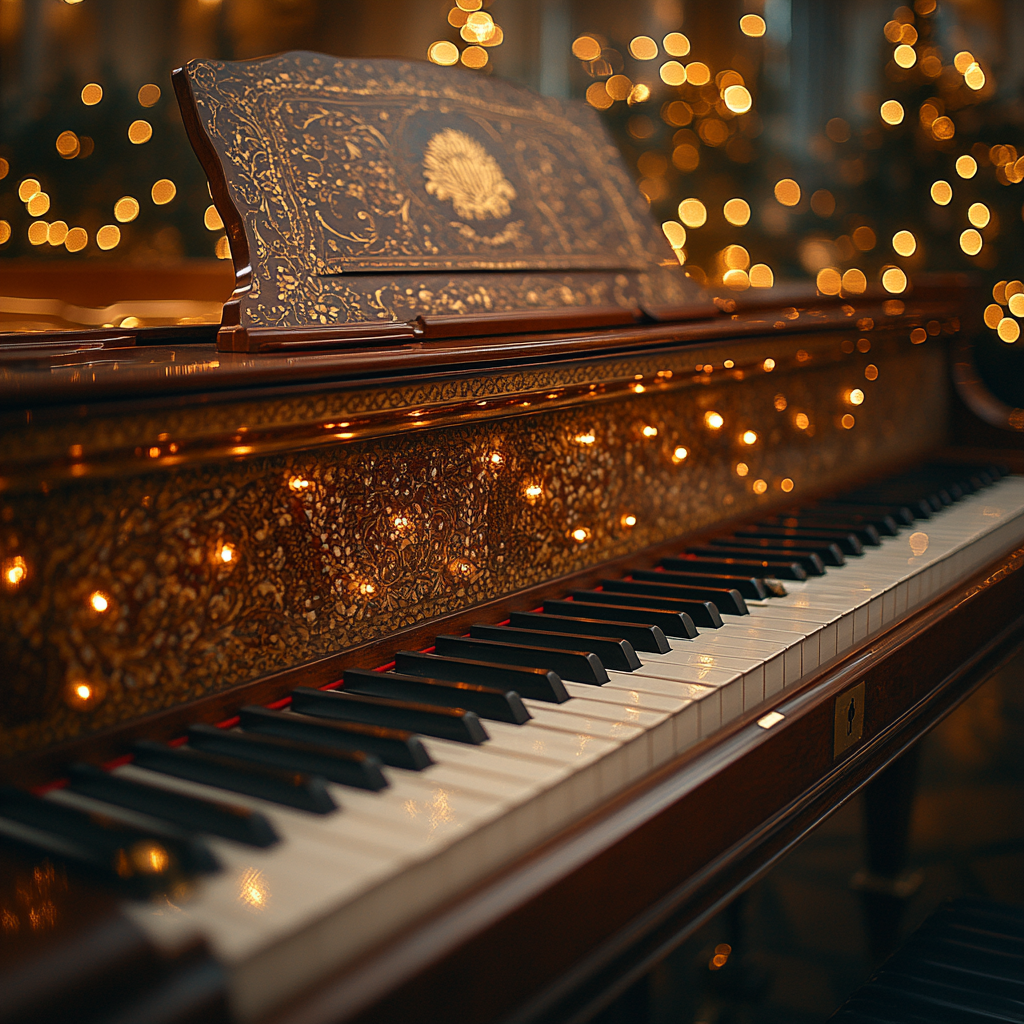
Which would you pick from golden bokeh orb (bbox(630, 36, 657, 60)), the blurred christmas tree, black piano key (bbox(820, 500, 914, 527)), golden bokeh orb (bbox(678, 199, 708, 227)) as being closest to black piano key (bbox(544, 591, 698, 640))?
black piano key (bbox(820, 500, 914, 527))

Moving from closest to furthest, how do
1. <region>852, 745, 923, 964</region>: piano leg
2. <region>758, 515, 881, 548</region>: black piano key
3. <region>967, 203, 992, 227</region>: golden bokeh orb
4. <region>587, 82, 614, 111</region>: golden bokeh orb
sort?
<region>758, 515, 881, 548</region>: black piano key < <region>852, 745, 923, 964</region>: piano leg < <region>967, 203, 992, 227</region>: golden bokeh orb < <region>587, 82, 614, 111</region>: golden bokeh orb

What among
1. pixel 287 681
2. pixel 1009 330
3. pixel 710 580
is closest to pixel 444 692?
pixel 287 681

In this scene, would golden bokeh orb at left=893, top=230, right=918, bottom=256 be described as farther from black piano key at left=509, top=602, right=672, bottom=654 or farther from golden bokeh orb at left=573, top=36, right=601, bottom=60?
black piano key at left=509, top=602, right=672, bottom=654

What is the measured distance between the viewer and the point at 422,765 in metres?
1.07

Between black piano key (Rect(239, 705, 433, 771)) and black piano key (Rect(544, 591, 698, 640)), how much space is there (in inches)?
19.4

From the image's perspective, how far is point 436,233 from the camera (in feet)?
5.73

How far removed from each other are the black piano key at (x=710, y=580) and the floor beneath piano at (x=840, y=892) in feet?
2.68

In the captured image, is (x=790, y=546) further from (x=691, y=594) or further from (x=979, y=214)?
(x=979, y=214)

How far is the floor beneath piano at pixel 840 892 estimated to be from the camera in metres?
2.63

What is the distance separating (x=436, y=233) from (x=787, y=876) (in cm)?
253

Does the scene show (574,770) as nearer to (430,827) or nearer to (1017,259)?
(430,827)

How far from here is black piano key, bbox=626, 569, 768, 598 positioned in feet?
5.70

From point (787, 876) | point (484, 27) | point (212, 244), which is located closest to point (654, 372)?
point (787, 876)

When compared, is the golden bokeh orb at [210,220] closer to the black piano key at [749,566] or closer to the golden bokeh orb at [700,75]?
the golden bokeh orb at [700,75]
